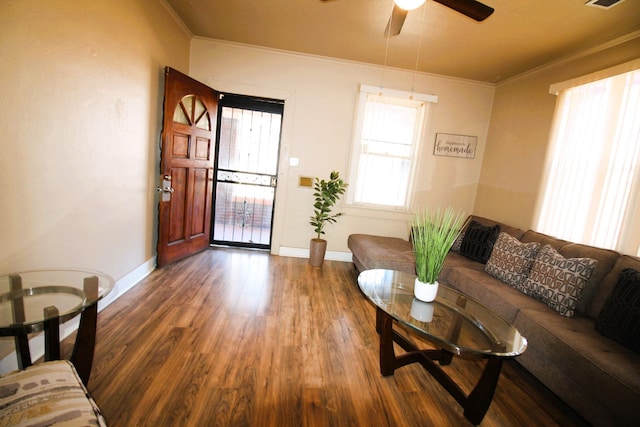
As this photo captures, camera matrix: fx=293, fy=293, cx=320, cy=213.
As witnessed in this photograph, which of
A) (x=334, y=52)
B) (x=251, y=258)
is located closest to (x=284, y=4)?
(x=334, y=52)

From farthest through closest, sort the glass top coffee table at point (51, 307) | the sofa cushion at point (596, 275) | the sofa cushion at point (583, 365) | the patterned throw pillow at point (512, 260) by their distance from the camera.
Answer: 1. the patterned throw pillow at point (512, 260)
2. the sofa cushion at point (596, 275)
3. the sofa cushion at point (583, 365)
4. the glass top coffee table at point (51, 307)

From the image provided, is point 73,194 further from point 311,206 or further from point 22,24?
point 311,206

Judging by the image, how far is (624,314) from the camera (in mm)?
1722

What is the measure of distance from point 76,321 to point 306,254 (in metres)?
2.55

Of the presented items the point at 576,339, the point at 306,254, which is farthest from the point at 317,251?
the point at 576,339

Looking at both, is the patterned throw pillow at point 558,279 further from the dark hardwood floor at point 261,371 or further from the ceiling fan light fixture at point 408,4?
the ceiling fan light fixture at point 408,4

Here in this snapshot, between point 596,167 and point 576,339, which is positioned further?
point 596,167

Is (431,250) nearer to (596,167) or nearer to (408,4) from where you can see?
(408,4)

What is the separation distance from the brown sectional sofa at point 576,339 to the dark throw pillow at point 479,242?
0.88 feet

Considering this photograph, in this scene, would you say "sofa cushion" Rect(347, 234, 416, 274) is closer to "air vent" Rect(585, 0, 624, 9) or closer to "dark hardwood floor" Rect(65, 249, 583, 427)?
"dark hardwood floor" Rect(65, 249, 583, 427)

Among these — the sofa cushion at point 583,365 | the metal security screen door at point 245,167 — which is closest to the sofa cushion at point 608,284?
the sofa cushion at point 583,365

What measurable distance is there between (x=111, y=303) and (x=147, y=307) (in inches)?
11.1

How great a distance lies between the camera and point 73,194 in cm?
188

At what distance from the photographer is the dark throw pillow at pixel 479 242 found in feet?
10.2
